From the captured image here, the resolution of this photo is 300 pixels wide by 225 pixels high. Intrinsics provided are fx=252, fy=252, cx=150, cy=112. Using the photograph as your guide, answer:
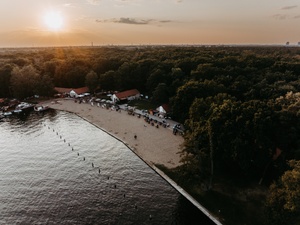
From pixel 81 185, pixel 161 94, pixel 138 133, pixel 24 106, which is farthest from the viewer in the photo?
pixel 24 106

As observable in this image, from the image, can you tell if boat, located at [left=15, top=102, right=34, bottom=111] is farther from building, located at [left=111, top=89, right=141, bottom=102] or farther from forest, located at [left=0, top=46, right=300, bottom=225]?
forest, located at [left=0, top=46, right=300, bottom=225]

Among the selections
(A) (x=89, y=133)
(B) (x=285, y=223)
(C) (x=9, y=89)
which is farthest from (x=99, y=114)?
(B) (x=285, y=223)

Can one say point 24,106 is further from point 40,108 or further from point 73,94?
point 73,94

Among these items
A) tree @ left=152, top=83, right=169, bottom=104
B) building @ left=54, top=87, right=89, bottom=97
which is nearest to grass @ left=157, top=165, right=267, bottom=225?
tree @ left=152, top=83, right=169, bottom=104

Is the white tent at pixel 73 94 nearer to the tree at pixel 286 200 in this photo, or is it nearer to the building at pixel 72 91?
the building at pixel 72 91

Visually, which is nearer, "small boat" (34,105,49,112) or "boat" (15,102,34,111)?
"small boat" (34,105,49,112)

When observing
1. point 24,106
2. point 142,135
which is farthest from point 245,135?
point 24,106
